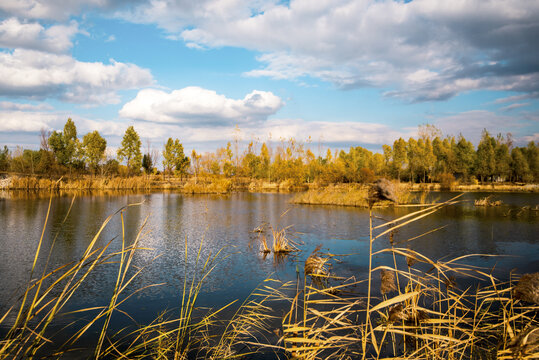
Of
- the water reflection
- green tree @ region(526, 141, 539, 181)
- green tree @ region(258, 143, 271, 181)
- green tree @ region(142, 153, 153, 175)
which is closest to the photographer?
the water reflection

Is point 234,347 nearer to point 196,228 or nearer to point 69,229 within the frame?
point 196,228

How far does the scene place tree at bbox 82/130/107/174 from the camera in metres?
42.3

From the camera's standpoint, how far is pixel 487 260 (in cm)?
747

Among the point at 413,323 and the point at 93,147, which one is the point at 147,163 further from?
the point at 413,323

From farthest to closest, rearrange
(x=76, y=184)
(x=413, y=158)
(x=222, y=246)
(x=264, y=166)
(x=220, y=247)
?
(x=264, y=166), (x=413, y=158), (x=76, y=184), (x=222, y=246), (x=220, y=247)

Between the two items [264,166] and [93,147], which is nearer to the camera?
[93,147]

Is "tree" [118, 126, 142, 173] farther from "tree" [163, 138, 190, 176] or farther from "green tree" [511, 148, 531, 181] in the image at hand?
"green tree" [511, 148, 531, 181]

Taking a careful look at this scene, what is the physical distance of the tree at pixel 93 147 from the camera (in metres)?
42.3

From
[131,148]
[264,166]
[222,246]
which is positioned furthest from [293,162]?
[222,246]

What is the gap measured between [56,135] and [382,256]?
45266 millimetres

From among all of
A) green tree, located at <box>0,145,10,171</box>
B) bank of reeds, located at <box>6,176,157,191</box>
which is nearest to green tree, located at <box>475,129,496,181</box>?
bank of reeds, located at <box>6,176,157,191</box>

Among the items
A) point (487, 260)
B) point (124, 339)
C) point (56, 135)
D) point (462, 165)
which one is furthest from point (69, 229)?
point (462, 165)

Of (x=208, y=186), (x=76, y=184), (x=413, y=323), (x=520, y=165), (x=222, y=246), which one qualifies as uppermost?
(x=520, y=165)

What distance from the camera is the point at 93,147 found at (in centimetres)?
4238
